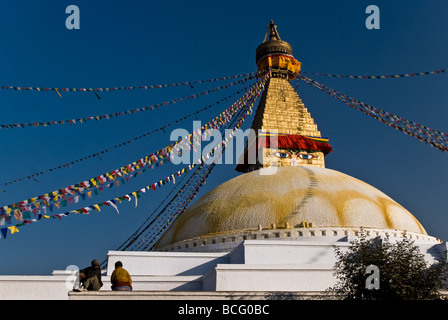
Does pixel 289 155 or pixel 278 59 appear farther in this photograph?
pixel 278 59

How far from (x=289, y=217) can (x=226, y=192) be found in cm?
241

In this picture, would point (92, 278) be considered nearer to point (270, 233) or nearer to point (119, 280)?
point (119, 280)

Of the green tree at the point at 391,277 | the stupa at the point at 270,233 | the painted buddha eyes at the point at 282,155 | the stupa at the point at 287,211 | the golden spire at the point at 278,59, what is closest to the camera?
the green tree at the point at 391,277

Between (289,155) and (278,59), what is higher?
(278,59)

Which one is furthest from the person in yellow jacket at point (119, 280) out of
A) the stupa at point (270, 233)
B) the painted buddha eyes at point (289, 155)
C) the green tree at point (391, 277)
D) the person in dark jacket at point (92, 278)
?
the painted buddha eyes at point (289, 155)

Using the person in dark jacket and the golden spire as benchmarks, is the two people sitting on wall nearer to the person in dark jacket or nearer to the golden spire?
the person in dark jacket

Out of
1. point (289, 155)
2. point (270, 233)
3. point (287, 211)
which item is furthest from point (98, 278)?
point (289, 155)

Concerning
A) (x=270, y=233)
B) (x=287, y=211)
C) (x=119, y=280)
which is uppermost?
(x=287, y=211)

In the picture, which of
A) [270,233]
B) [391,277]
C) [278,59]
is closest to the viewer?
[391,277]

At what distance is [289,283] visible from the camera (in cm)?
1046

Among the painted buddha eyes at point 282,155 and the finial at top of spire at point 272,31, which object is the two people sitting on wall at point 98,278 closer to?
the painted buddha eyes at point 282,155

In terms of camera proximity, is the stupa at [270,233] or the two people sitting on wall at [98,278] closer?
the two people sitting on wall at [98,278]

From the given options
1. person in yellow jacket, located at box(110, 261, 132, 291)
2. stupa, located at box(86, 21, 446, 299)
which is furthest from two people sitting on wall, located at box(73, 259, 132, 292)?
stupa, located at box(86, 21, 446, 299)
